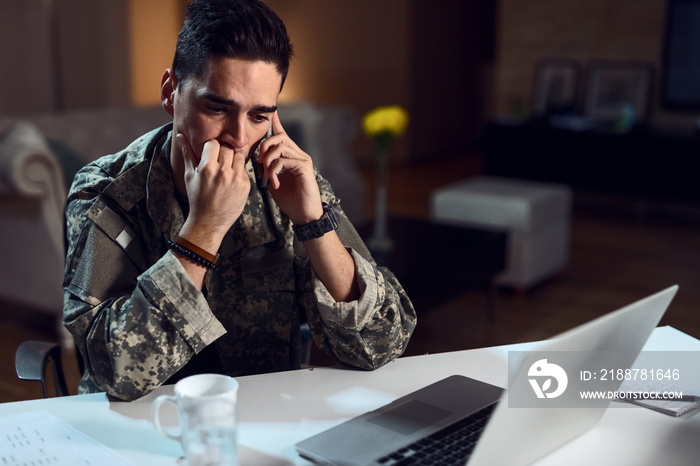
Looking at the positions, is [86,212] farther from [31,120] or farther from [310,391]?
[31,120]

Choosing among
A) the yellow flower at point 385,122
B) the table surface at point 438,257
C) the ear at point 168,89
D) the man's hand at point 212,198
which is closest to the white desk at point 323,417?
the man's hand at point 212,198

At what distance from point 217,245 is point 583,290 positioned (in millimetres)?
2937

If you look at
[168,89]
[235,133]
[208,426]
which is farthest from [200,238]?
[208,426]

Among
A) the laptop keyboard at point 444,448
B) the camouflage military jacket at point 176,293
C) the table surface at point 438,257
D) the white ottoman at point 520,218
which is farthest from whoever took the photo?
the white ottoman at point 520,218

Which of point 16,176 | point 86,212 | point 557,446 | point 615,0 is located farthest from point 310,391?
point 615,0

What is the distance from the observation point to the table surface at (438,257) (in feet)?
9.21

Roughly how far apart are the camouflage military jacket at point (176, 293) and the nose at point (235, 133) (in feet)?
0.54

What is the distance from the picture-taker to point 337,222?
4.10 ft

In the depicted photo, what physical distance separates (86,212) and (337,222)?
400 millimetres

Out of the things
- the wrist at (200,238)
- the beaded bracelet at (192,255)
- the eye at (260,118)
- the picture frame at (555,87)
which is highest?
the eye at (260,118)

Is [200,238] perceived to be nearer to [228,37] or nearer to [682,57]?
[228,37]

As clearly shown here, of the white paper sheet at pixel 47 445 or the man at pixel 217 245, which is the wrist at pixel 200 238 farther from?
the white paper sheet at pixel 47 445

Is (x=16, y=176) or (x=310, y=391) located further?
(x=16, y=176)

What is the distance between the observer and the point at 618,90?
18.7 ft
